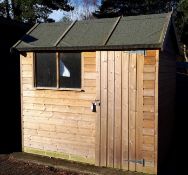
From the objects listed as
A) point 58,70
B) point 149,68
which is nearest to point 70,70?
point 58,70

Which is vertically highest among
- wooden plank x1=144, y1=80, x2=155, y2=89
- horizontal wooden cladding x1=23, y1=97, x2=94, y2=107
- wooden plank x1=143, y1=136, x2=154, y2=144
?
wooden plank x1=144, y1=80, x2=155, y2=89

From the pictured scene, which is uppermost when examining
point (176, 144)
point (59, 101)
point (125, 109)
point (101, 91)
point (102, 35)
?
point (102, 35)

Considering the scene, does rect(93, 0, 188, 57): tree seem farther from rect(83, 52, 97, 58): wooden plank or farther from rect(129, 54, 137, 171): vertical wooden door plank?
rect(129, 54, 137, 171): vertical wooden door plank

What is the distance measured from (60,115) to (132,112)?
2.02 meters

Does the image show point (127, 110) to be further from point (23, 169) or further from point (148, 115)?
point (23, 169)

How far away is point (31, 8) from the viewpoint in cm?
2647

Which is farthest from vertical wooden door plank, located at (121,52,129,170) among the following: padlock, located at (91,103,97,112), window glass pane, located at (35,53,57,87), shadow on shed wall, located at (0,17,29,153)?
shadow on shed wall, located at (0,17,29,153)

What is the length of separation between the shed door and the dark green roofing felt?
304 millimetres

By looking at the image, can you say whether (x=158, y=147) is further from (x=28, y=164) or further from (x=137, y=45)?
(x=28, y=164)

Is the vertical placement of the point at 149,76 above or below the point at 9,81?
above

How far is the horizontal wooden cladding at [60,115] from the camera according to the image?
27.6ft

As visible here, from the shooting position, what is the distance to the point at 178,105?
Result: 47.6ft

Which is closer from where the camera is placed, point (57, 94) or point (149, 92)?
point (149, 92)

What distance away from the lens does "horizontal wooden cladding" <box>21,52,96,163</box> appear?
27.6 ft
